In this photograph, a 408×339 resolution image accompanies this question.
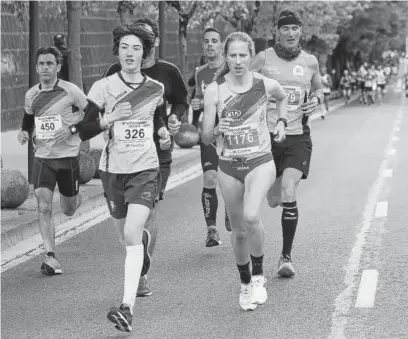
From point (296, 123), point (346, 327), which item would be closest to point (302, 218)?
point (296, 123)

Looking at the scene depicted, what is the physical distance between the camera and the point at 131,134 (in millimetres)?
7094

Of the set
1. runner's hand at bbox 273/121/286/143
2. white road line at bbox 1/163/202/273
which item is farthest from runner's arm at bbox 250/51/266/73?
white road line at bbox 1/163/202/273

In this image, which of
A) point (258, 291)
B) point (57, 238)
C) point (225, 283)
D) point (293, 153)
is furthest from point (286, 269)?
point (57, 238)

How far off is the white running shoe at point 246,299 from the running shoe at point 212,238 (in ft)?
8.47

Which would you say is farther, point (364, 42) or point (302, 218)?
point (364, 42)

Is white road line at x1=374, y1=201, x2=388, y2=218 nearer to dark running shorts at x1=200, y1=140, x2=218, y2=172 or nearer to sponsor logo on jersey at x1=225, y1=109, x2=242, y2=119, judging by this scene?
dark running shorts at x1=200, y1=140, x2=218, y2=172

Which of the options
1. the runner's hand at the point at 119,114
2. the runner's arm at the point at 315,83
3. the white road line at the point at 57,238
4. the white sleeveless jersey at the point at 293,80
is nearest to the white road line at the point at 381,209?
the white road line at the point at 57,238

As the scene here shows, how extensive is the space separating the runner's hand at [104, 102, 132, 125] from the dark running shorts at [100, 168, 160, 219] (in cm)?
37

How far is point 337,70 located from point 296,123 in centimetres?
6413

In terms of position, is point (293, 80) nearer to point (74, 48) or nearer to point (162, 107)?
point (162, 107)

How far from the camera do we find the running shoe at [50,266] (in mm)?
8820

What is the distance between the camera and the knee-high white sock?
6.71m

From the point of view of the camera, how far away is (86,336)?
21.7 ft

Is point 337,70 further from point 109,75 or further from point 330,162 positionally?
point 109,75
